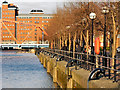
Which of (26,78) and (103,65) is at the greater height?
(103,65)

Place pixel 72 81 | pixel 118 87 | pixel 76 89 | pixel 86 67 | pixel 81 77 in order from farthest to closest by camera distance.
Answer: pixel 86 67
pixel 72 81
pixel 76 89
pixel 81 77
pixel 118 87

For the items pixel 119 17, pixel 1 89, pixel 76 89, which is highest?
pixel 119 17

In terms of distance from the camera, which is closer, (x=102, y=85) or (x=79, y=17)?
(x=102, y=85)

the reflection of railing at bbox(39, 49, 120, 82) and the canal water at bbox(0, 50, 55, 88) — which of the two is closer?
A: the reflection of railing at bbox(39, 49, 120, 82)

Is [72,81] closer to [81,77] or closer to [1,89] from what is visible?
[81,77]

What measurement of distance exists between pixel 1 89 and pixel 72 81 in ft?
34.3

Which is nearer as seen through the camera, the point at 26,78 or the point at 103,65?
the point at 103,65

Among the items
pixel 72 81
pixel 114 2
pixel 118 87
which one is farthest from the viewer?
pixel 114 2

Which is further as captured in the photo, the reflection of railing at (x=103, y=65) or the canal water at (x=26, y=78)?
the canal water at (x=26, y=78)

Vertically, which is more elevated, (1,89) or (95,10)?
(95,10)

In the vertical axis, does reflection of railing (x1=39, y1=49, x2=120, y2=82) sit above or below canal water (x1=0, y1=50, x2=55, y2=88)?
above

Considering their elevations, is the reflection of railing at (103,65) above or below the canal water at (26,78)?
above

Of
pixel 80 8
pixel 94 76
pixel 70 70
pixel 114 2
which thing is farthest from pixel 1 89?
pixel 80 8

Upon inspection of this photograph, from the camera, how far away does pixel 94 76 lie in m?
13.4
